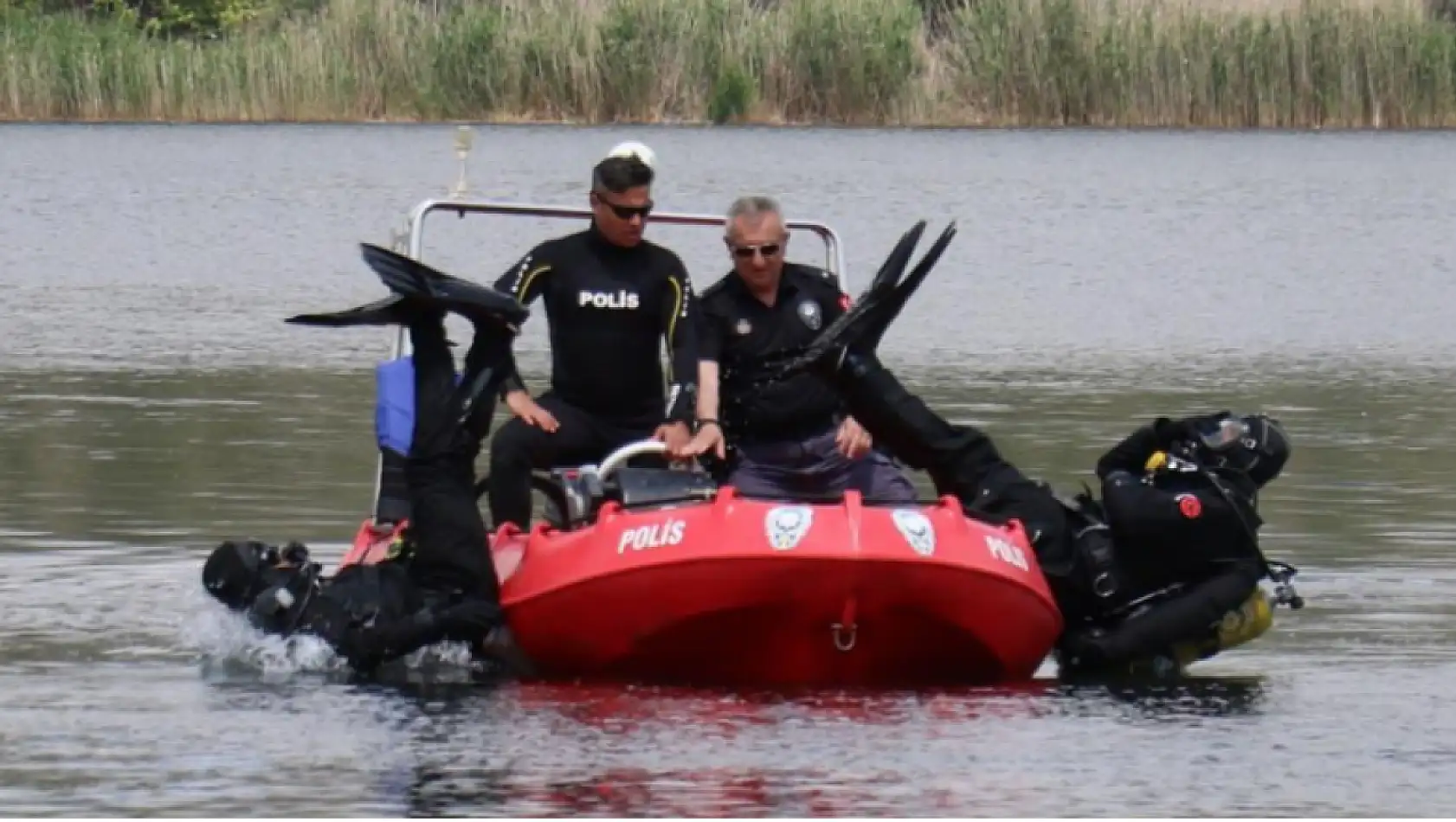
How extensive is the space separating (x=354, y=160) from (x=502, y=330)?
3002 cm

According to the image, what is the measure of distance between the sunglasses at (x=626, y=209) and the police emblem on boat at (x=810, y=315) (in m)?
0.56

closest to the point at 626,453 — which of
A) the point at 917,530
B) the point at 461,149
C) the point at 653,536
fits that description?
the point at 653,536

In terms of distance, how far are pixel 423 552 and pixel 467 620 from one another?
0.27m

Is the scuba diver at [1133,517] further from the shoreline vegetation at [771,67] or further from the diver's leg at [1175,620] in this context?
the shoreline vegetation at [771,67]

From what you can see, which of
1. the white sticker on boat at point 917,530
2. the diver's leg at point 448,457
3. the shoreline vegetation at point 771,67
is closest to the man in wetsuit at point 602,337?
the diver's leg at point 448,457

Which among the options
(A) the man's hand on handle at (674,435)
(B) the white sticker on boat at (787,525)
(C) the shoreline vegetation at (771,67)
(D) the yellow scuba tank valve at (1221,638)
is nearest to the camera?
(B) the white sticker on boat at (787,525)

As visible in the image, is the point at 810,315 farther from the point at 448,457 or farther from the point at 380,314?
the point at 380,314

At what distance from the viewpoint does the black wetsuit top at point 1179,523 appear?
10.8 meters

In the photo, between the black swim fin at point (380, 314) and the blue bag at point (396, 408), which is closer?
the black swim fin at point (380, 314)

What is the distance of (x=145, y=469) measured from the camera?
1513 centimetres

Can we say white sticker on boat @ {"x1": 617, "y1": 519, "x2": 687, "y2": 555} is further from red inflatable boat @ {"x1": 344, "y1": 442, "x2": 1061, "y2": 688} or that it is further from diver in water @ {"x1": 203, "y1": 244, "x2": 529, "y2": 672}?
diver in water @ {"x1": 203, "y1": 244, "x2": 529, "y2": 672}

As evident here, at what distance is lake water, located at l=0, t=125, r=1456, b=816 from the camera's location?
9.17 metres

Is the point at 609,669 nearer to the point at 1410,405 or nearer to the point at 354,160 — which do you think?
the point at 1410,405

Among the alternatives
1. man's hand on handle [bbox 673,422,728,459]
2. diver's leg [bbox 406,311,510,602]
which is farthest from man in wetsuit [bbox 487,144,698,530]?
diver's leg [bbox 406,311,510,602]
